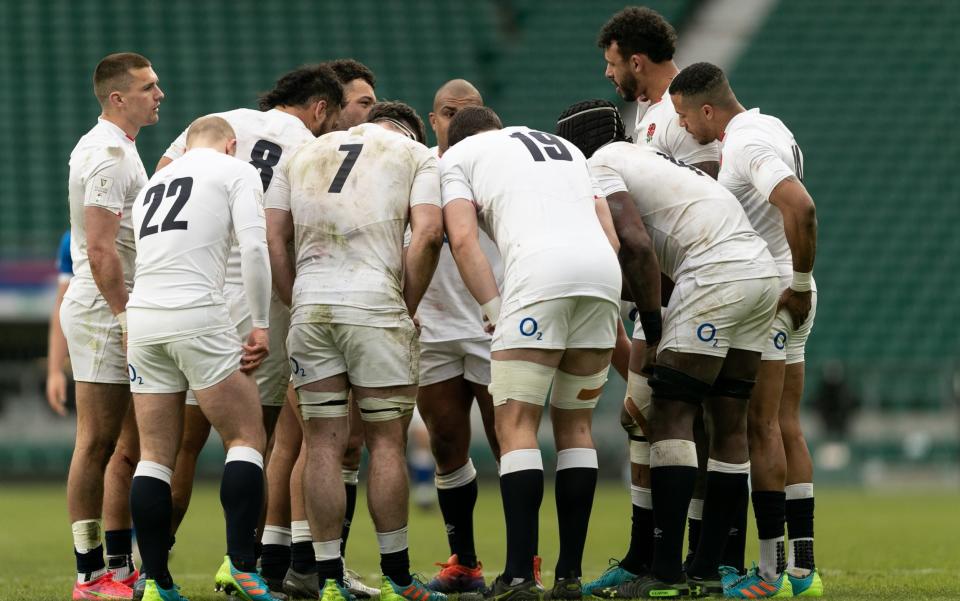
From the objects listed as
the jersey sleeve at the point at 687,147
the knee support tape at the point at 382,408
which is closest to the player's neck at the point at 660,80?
the jersey sleeve at the point at 687,147

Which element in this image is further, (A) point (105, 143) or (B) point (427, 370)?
(B) point (427, 370)

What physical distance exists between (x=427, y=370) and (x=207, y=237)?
166 centimetres

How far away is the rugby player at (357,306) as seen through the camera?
19.4ft

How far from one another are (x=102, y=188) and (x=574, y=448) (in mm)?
2615

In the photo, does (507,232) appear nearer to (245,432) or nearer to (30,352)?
(245,432)

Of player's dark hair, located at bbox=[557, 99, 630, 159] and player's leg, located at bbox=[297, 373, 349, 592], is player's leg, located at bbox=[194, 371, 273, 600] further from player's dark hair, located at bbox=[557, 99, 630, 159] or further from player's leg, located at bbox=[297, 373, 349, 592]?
player's dark hair, located at bbox=[557, 99, 630, 159]

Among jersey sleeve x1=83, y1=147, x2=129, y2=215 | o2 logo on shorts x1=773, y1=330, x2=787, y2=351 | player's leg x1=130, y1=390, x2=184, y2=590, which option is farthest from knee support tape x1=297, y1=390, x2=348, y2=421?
o2 logo on shorts x1=773, y1=330, x2=787, y2=351

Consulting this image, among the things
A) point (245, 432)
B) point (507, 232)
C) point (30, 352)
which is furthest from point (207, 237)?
point (30, 352)

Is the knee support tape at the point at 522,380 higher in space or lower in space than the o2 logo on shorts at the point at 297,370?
lower

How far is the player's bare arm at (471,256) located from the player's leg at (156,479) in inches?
55.8

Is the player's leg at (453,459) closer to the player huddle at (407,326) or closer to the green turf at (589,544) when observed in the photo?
the player huddle at (407,326)

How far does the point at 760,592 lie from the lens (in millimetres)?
6316

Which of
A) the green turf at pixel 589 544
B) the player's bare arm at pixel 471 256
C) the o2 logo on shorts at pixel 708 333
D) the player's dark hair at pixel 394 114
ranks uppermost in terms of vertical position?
the player's dark hair at pixel 394 114

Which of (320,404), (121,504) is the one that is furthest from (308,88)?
(121,504)
